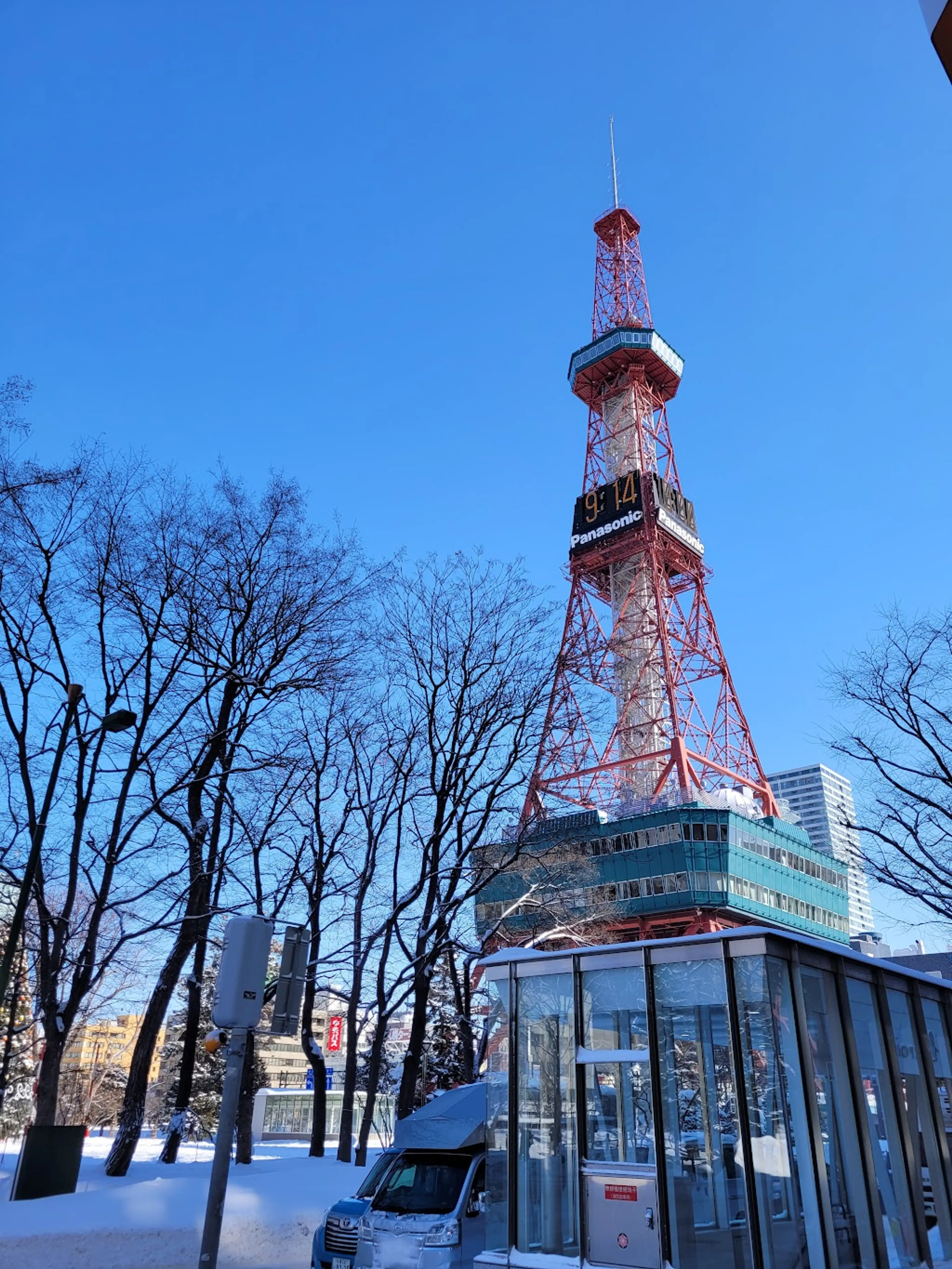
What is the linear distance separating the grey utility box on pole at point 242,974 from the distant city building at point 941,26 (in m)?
7.77

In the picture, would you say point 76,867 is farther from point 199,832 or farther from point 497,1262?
point 497,1262

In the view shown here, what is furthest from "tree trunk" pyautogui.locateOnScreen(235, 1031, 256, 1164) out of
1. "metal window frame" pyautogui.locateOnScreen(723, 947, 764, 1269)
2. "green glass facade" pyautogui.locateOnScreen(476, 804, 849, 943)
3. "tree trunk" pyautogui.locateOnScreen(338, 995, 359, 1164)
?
"green glass facade" pyautogui.locateOnScreen(476, 804, 849, 943)

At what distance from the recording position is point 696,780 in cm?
6378

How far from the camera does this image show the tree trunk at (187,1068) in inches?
679

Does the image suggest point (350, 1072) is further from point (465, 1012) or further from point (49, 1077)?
point (49, 1077)

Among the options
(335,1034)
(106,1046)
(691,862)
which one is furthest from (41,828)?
(691,862)

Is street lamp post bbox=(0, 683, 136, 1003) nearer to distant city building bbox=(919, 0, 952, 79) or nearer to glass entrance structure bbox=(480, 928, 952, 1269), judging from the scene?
glass entrance structure bbox=(480, 928, 952, 1269)

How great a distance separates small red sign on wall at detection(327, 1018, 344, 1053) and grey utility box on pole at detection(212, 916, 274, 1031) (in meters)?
40.8

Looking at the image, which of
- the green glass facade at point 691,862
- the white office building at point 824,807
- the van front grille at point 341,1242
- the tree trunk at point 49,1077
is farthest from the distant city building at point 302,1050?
the white office building at point 824,807

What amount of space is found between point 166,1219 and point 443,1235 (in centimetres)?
407

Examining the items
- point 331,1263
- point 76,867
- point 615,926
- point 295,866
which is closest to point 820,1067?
point 331,1263

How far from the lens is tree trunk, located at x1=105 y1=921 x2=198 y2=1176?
1472 centimetres

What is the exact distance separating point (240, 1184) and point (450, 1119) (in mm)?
4097

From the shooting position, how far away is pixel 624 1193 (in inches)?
339
